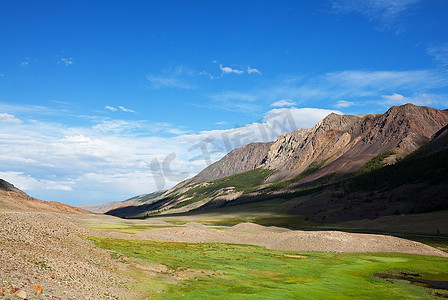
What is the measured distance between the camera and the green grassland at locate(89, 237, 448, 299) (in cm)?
2728

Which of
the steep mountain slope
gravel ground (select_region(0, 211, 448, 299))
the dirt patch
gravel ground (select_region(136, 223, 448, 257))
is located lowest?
the dirt patch

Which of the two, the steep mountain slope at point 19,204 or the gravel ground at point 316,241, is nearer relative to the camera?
the gravel ground at point 316,241

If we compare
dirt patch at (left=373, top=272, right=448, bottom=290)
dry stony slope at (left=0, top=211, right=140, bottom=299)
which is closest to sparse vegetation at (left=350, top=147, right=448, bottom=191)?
dirt patch at (left=373, top=272, right=448, bottom=290)

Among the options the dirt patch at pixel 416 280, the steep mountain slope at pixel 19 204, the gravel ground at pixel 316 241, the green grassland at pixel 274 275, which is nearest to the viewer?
the green grassland at pixel 274 275

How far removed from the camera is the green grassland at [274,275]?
89.5 feet

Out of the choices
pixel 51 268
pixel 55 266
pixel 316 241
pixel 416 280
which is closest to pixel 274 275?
pixel 416 280

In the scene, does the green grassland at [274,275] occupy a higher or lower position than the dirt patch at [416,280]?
higher

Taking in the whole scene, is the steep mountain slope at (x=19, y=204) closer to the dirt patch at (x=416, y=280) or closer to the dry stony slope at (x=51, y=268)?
the dry stony slope at (x=51, y=268)

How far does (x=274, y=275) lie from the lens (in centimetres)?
3572

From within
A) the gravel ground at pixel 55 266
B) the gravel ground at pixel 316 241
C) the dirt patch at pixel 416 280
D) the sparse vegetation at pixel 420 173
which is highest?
the sparse vegetation at pixel 420 173

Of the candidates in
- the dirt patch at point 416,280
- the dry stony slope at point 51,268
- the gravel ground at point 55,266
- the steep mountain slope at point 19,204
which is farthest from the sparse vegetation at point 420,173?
the dry stony slope at point 51,268

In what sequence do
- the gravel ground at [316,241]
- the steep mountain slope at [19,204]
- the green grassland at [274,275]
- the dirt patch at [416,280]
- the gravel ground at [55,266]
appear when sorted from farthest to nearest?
the steep mountain slope at [19,204]
the gravel ground at [316,241]
the dirt patch at [416,280]
the green grassland at [274,275]
the gravel ground at [55,266]

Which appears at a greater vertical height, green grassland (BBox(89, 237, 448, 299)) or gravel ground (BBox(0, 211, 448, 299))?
gravel ground (BBox(0, 211, 448, 299))

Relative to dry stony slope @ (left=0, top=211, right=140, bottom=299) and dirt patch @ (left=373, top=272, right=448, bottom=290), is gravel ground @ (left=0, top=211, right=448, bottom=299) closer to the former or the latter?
dry stony slope @ (left=0, top=211, right=140, bottom=299)
